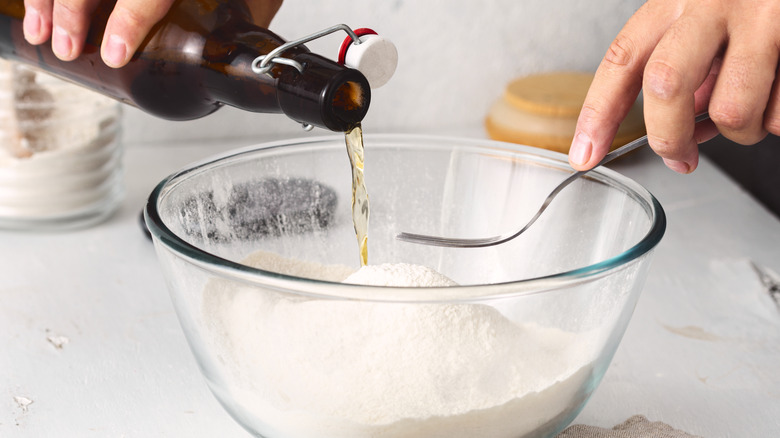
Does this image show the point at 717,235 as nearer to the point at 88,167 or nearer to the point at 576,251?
the point at 576,251

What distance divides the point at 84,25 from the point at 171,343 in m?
0.31

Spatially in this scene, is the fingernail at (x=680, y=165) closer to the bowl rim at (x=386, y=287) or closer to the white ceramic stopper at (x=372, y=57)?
the bowl rim at (x=386, y=287)

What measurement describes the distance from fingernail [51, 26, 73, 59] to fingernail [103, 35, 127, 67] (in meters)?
0.05

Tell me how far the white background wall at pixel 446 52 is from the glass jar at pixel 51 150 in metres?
0.35

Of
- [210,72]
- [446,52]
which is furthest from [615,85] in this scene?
[446,52]

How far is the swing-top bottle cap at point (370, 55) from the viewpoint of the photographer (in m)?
0.52

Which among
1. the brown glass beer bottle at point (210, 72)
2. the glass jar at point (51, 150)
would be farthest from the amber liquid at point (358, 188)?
the glass jar at point (51, 150)

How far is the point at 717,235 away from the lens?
0.99 meters

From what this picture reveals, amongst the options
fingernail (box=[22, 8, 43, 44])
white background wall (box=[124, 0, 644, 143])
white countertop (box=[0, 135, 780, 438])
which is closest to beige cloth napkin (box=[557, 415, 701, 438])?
white countertop (box=[0, 135, 780, 438])

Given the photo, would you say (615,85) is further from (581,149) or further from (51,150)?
(51,150)

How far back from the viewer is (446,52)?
4.52 feet

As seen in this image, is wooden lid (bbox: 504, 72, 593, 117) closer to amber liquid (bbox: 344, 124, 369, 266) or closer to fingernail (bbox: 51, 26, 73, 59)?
amber liquid (bbox: 344, 124, 369, 266)

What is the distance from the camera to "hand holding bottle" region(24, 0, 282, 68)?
0.58 m

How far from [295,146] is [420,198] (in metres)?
0.14
